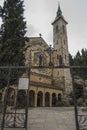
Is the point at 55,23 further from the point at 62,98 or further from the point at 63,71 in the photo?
the point at 62,98

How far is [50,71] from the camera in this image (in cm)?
4122

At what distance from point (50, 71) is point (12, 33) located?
93.2 feet

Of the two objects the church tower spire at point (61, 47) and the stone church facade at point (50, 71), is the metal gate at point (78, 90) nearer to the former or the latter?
the stone church facade at point (50, 71)

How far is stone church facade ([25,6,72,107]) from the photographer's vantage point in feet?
106

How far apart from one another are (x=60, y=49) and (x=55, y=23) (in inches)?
385

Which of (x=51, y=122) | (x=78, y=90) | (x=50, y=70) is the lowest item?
(x=51, y=122)

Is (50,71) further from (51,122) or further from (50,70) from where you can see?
(51,122)

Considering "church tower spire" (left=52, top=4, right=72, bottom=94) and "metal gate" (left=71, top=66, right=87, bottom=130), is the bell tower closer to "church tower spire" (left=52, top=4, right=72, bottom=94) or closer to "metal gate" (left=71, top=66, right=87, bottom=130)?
"church tower spire" (left=52, top=4, right=72, bottom=94)

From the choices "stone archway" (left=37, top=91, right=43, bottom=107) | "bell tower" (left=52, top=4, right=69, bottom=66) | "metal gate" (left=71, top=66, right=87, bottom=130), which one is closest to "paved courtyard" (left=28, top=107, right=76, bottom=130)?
"metal gate" (left=71, top=66, right=87, bottom=130)

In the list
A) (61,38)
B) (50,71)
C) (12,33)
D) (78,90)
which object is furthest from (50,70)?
(78,90)

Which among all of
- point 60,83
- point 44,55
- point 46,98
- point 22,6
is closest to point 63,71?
point 60,83

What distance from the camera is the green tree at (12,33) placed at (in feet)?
42.6

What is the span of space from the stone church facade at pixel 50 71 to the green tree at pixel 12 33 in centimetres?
1710

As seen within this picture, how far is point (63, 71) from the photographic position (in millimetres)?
40125
